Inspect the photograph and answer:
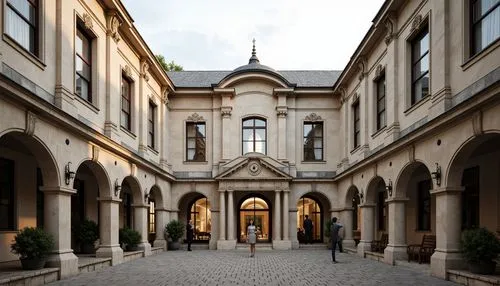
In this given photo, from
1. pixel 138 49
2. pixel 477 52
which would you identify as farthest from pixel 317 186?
pixel 477 52

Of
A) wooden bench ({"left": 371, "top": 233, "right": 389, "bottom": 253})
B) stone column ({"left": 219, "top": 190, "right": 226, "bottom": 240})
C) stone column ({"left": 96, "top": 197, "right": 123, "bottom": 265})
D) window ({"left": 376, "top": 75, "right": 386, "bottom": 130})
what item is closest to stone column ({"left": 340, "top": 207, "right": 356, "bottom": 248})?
wooden bench ({"left": 371, "top": 233, "right": 389, "bottom": 253})

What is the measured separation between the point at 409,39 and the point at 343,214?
1261cm

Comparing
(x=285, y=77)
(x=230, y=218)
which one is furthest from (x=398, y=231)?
(x=285, y=77)

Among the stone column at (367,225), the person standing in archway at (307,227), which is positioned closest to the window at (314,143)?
the person standing in archway at (307,227)

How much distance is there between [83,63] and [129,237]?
7.69 metres

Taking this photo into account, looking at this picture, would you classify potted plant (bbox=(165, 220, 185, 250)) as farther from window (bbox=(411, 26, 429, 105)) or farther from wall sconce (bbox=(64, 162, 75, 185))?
window (bbox=(411, 26, 429, 105))

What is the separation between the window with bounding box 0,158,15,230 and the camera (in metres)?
16.0

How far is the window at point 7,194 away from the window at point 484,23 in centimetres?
1449

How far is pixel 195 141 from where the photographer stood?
97.6 ft

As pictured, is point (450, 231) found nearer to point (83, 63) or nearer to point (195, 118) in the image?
point (83, 63)

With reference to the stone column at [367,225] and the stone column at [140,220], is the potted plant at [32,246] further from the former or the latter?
the stone column at [367,225]

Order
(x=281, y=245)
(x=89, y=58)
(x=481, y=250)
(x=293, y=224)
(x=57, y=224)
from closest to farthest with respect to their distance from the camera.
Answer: (x=481, y=250) < (x=57, y=224) < (x=89, y=58) < (x=281, y=245) < (x=293, y=224)

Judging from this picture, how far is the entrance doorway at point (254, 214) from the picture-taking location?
3095cm

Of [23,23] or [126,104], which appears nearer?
[23,23]
